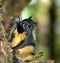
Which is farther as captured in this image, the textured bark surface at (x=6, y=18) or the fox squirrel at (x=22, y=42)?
the fox squirrel at (x=22, y=42)


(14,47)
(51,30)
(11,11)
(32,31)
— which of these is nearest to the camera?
(11,11)

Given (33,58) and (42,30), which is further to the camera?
(42,30)

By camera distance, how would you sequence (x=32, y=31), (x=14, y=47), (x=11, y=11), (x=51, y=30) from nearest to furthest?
(x=11, y=11)
(x=14, y=47)
(x=32, y=31)
(x=51, y=30)

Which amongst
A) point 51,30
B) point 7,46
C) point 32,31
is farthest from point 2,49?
point 51,30

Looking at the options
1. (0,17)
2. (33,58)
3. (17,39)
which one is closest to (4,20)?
(0,17)

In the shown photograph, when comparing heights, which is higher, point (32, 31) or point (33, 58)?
point (32, 31)

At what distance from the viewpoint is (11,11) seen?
1027 millimetres

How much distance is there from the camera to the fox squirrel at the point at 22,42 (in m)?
1.14

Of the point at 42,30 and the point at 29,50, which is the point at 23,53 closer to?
the point at 29,50

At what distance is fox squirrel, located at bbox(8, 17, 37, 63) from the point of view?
1137mm

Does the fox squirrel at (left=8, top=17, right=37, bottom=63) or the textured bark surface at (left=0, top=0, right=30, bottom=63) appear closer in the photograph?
the textured bark surface at (left=0, top=0, right=30, bottom=63)

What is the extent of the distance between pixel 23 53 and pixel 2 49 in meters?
0.13

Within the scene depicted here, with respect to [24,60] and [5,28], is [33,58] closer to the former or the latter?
[24,60]

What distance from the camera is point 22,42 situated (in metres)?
1.17
